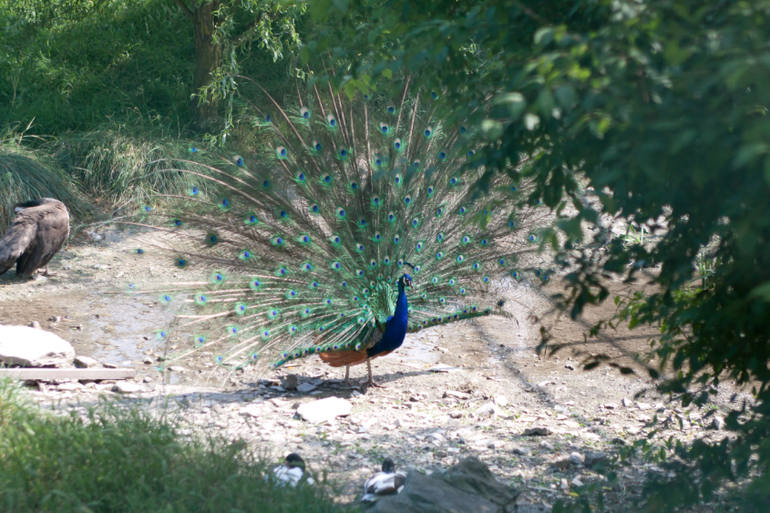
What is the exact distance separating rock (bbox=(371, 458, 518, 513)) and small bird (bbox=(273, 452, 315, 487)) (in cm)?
40

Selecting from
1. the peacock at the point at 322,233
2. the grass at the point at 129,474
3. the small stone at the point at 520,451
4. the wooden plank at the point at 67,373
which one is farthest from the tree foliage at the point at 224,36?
the grass at the point at 129,474

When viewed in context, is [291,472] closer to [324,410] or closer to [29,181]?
[324,410]

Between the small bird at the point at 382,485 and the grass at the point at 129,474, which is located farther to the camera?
the small bird at the point at 382,485

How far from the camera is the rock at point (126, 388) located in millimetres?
5266

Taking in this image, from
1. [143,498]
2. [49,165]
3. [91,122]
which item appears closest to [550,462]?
[143,498]

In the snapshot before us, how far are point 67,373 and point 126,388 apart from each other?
1.52 feet

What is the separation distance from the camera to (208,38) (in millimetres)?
11008

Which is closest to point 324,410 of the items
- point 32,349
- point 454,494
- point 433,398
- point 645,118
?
point 433,398

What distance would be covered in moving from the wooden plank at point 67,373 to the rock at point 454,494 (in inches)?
121

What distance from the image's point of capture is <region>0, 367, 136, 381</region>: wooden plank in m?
5.21

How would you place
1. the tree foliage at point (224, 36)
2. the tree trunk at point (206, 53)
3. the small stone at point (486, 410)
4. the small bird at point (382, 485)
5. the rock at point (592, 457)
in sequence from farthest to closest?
the tree trunk at point (206, 53)
the tree foliage at point (224, 36)
the small stone at point (486, 410)
the rock at point (592, 457)
the small bird at point (382, 485)

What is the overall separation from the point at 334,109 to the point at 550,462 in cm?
301

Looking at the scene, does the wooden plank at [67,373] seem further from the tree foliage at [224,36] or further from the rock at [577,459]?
the tree foliage at [224,36]

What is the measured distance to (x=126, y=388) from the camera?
17.4 feet
